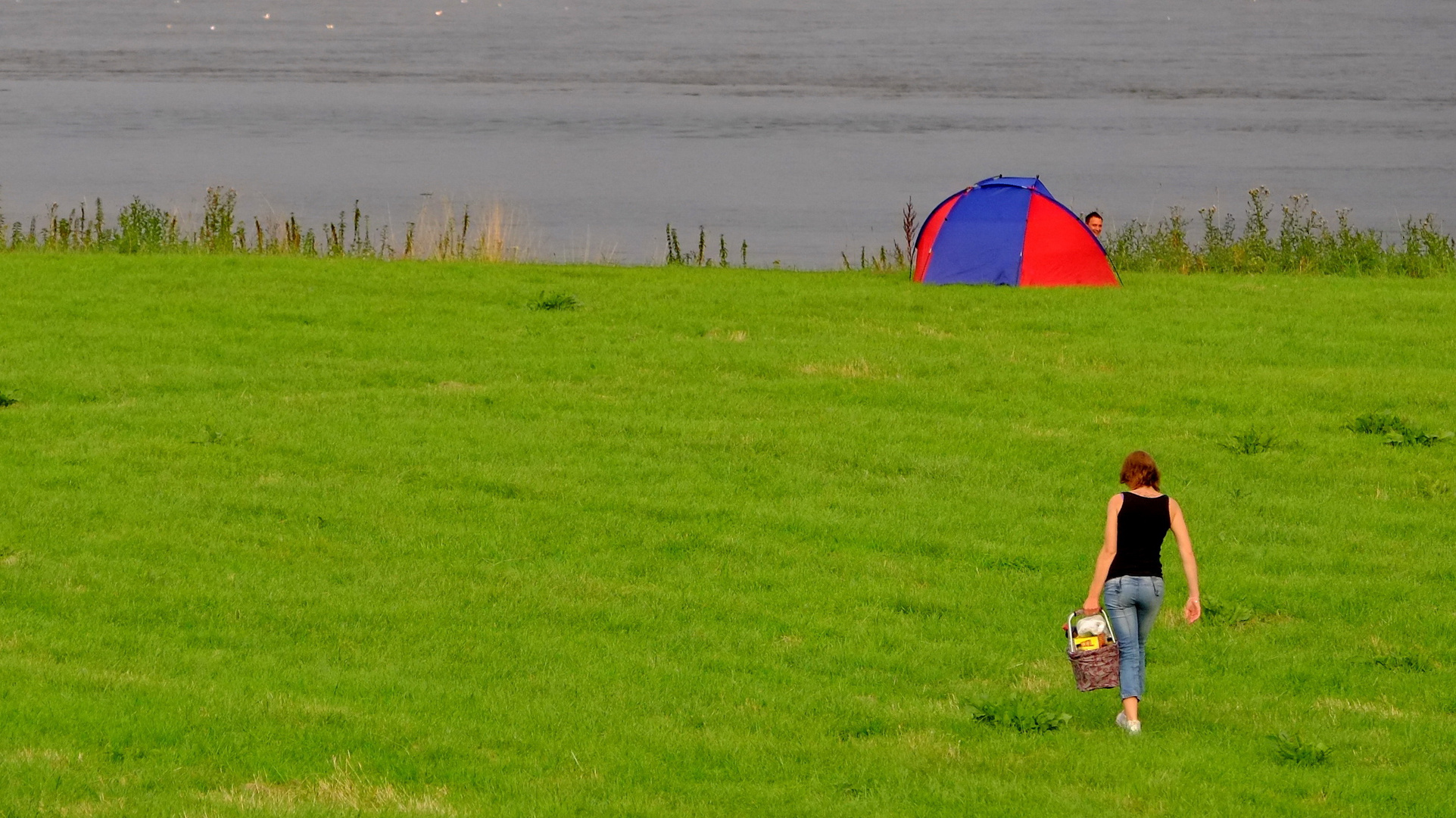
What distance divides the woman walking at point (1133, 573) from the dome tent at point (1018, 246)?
18.1m

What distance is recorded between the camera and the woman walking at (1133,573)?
994 cm

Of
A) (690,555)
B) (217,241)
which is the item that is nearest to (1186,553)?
(690,555)

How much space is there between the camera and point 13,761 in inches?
345

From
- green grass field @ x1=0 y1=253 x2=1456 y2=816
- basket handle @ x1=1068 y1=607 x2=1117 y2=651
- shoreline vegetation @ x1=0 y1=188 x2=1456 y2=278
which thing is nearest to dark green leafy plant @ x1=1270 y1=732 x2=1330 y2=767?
green grass field @ x1=0 y1=253 x2=1456 y2=816

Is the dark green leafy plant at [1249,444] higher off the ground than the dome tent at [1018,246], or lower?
lower

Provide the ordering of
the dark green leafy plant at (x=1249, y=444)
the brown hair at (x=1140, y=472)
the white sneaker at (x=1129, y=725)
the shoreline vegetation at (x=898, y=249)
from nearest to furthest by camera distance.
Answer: the white sneaker at (x=1129, y=725) < the brown hair at (x=1140, y=472) < the dark green leafy plant at (x=1249, y=444) < the shoreline vegetation at (x=898, y=249)

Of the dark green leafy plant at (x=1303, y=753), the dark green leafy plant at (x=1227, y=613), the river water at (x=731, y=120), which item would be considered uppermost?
the river water at (x=731, y=120)

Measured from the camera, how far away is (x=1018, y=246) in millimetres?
28031

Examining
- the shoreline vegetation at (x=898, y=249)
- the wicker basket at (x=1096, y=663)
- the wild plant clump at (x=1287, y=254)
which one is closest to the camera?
the wicker basket at (x=1096, y=663)

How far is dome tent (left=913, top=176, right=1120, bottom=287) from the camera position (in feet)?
91.8

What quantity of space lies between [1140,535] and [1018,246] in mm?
18559

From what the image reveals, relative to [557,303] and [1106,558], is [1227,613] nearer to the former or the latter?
[1106,558]

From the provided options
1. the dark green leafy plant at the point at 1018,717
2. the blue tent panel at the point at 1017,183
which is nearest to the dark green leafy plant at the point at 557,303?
the blue tent panel at the point at 1017,183

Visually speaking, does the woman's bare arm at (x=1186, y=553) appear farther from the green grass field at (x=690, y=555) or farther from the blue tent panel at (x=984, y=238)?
the blue tent panel at (x=984, y=238)
